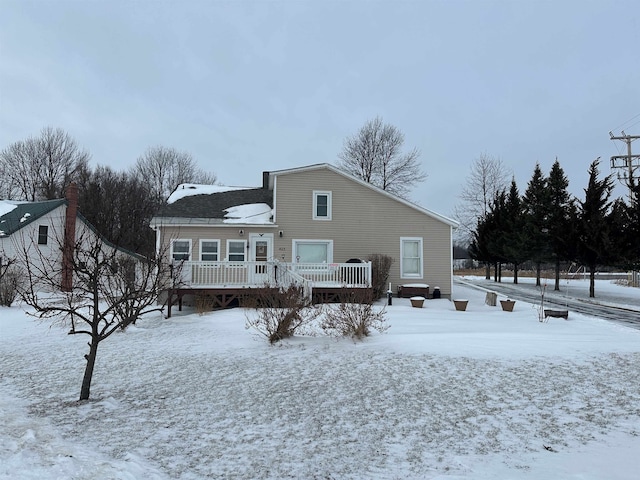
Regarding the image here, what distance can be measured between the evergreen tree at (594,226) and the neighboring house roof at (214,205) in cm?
1541

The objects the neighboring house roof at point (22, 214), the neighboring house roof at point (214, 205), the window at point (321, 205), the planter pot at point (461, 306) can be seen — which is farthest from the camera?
the neighboring house roof at point (22, 214)

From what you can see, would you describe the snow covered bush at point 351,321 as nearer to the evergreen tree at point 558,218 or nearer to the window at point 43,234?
the evergreen tree at point 558,218

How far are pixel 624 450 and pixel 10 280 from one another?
1785 cm

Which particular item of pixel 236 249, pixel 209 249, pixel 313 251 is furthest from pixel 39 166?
pixel 313 251

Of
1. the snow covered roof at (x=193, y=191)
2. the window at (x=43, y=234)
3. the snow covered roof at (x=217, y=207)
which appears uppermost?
the snow covered roof at (x=193, y=191)

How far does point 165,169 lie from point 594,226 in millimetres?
37439

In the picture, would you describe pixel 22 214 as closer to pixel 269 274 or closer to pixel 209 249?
pixel 209 249

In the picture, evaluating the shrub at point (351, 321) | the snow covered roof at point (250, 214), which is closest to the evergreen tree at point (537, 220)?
the snow covered roof at point (250, 214)

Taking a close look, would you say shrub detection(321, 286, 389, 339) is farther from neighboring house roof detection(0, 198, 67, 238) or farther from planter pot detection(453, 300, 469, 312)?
neighboring house roof detection(0, 198, 67, 238)

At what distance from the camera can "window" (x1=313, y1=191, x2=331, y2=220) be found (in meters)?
17.2

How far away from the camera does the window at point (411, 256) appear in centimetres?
1723

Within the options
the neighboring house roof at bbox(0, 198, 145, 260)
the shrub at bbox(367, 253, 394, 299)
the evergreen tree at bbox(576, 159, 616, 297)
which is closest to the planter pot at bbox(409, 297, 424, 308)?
the shrub at bbox(367, 253, 394, 299)

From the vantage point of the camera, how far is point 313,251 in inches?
673

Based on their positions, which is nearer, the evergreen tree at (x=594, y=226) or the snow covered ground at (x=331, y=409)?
the snow covered ground at (x=331, y=409)
